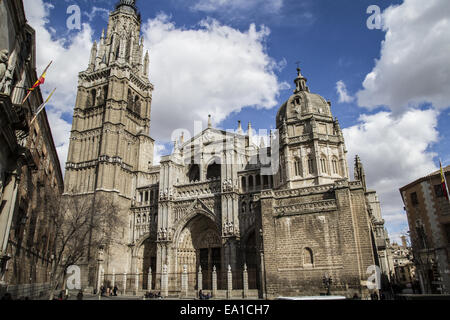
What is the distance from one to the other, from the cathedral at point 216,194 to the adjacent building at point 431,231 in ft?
11.8

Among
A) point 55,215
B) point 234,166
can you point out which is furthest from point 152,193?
point 55,215

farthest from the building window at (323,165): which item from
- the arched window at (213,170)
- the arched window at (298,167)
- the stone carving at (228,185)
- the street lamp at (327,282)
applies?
the arched window at (213,170)

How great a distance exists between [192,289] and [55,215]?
15.4 m

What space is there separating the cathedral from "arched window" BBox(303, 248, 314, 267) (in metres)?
0.06

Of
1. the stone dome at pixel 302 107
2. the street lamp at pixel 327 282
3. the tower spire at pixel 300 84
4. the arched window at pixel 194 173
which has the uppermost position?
the tower spire at pixel 300 84

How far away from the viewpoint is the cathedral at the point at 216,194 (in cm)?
2073

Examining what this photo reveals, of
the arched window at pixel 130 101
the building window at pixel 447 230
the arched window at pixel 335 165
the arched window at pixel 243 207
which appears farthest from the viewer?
the arched window at pixel 130 101

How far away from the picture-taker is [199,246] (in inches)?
1340

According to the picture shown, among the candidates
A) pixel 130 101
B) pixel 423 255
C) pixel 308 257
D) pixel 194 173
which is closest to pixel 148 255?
pixel 194 173

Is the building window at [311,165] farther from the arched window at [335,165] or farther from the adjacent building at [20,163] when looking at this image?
the adjacent building at [20,163]

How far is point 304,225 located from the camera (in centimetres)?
2133

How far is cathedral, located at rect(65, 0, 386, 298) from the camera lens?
20.7 m

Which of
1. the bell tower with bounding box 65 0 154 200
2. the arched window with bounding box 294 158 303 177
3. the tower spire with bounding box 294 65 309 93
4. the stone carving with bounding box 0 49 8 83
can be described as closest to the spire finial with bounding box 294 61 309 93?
the tower spire with bounding box 294 65 309 93

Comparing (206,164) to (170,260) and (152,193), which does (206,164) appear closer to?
(152,193)
